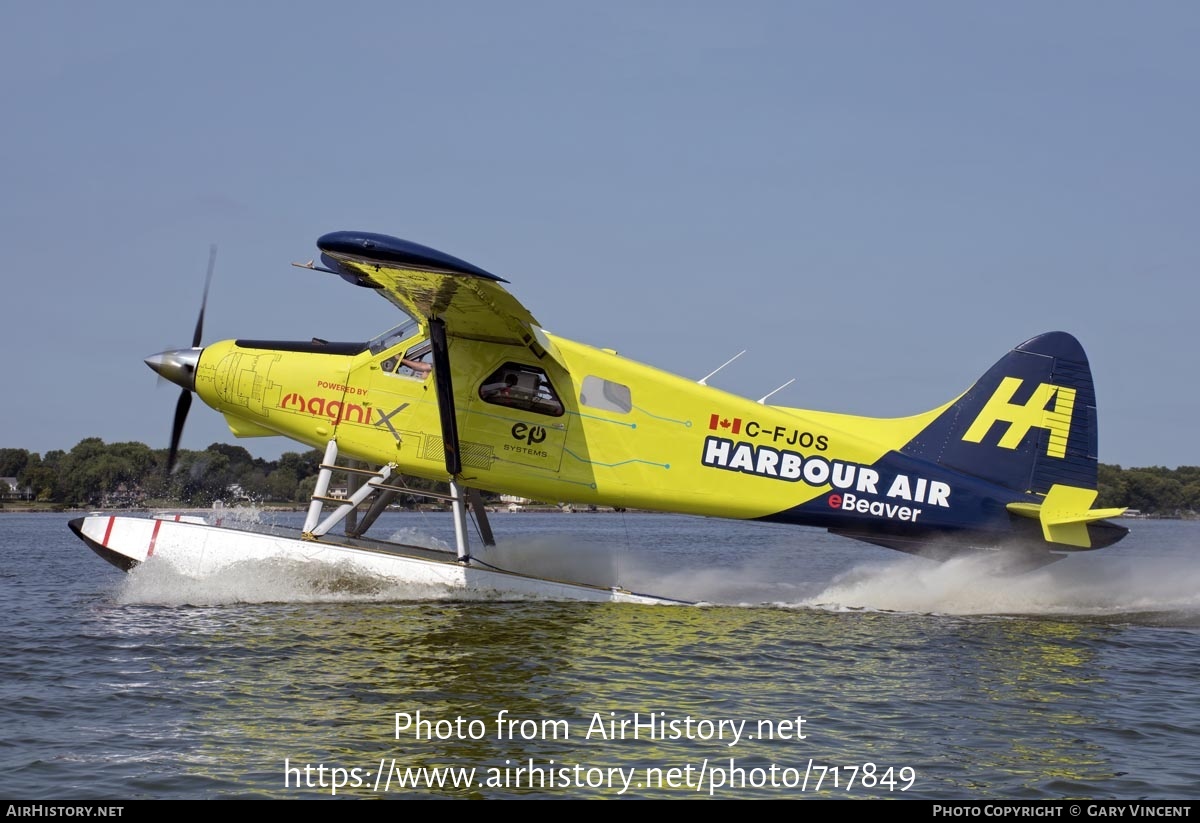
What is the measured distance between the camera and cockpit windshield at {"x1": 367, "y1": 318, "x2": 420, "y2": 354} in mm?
12891

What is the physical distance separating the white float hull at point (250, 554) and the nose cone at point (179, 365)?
1803 millimetres

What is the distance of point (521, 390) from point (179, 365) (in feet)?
14.3

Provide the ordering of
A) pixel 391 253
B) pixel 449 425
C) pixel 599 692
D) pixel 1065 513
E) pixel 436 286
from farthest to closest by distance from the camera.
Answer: pixel 1065 513
pixel 449 425
pixel 436 286
pixel 391 253
pixel 599 692

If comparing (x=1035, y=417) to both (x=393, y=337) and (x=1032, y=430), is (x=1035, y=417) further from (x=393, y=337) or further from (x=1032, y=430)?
(x=393, y=337)

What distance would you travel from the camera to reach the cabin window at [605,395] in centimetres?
1252

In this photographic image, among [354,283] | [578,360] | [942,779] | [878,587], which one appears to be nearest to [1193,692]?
[942,779]

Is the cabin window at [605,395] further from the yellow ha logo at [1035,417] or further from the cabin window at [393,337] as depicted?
the yellow ha logo at [1035,417]

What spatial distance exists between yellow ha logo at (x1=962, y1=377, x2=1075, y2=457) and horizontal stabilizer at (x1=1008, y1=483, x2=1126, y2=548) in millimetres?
498

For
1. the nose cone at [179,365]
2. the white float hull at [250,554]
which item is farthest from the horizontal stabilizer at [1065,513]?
the nose cone at [179,365]

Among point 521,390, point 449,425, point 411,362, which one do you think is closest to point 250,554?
point 449,425

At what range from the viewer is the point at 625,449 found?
41.1 feet

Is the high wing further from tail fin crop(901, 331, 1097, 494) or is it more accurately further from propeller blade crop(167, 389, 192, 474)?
tail fin crop(901, 331, 1097, 494)

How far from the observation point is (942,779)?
624cm
